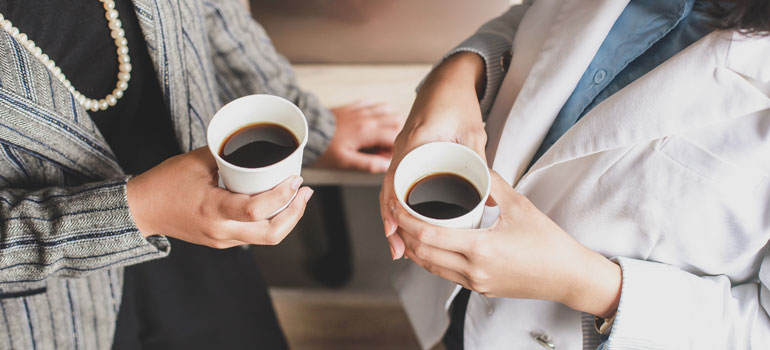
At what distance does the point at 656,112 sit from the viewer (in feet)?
2.15

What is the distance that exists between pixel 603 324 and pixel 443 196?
0.33m

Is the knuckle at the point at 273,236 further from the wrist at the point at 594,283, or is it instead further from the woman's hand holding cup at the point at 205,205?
the wrist at the point at 594,283

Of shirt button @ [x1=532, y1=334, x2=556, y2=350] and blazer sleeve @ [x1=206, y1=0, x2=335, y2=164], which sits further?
blazer sleeve @ [x1=206, y1=0, x2=335, y2=164]

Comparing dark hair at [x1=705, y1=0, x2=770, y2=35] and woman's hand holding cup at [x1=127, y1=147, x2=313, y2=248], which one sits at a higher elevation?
dark hair at [x1=705, y1=0, x2=770, y2=35]

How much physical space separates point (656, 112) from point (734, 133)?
0.09m

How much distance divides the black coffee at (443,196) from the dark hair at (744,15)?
36 cm

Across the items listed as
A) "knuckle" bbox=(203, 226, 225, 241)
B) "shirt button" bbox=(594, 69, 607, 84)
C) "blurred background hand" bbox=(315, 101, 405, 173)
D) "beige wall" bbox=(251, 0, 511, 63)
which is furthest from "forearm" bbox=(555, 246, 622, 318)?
"beige wall" bbox=(251, 0, 511, 63)

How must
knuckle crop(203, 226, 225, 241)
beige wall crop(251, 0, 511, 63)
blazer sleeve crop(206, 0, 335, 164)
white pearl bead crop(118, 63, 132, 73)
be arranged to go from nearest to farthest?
knuckle crop(203, 226, 225, 241) < white pearl bead crop(118, 63, 132, 73) < blazer sleeve crop(206, 0, 335, 164) < beige wall crop(251, 0, 511, 63)

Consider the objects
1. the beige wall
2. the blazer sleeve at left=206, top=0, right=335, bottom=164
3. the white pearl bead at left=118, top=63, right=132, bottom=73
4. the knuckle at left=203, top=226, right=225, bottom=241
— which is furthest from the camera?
the beige wall

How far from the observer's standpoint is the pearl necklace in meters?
0.73

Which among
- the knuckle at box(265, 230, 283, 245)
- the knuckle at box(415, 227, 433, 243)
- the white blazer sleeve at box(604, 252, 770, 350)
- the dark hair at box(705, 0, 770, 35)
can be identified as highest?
the dark hair at box(705, 0, 770, 35)

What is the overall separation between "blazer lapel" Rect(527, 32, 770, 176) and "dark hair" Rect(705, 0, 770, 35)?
0.13 feet

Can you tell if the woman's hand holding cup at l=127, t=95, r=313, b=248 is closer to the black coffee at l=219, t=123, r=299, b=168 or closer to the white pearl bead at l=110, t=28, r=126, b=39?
the black coffee at l=219, t=123, r=299, b=168

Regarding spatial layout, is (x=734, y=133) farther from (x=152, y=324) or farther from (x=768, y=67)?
(x=152, y=324)
